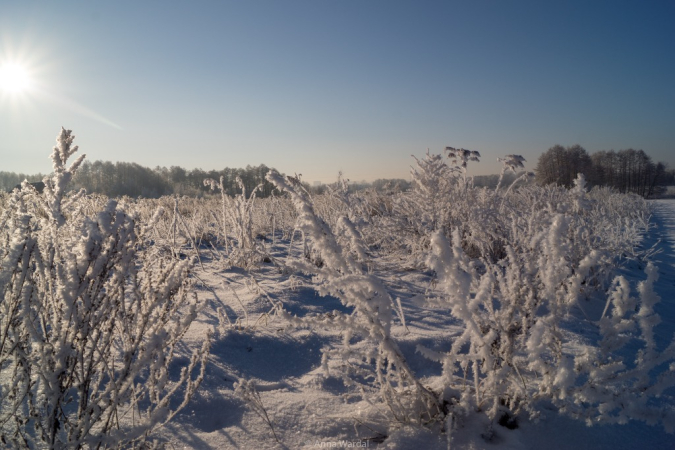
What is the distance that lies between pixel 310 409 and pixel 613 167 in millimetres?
41966

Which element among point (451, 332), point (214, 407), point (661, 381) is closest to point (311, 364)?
point (214, 407)

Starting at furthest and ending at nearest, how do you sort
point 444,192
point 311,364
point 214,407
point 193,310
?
point 444,192 → point 311,364 → point 214,407 → point 193,310

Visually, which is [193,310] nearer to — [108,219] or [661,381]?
[108,219]

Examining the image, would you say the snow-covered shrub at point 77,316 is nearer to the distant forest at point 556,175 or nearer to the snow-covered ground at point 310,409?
the snow-covered ground at point 310,409

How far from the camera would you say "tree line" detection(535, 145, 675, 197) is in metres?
29.4

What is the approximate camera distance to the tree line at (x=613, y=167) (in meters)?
29.4

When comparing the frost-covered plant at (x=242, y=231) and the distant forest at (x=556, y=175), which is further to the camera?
the distant forest at (x=556, y=175)

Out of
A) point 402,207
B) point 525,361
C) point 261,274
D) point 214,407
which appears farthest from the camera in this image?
point 402,207

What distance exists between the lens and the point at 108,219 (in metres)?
1.00

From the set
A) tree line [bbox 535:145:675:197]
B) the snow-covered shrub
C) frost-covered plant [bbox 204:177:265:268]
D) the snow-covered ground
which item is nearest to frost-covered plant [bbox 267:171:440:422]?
the snow-covered ground

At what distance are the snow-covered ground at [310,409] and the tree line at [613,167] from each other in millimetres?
31543

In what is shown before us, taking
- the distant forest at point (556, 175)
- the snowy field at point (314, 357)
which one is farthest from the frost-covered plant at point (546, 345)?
the distant forest at point (556, 175)

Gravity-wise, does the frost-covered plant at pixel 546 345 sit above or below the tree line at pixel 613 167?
below

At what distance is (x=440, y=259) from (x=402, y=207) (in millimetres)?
3759
